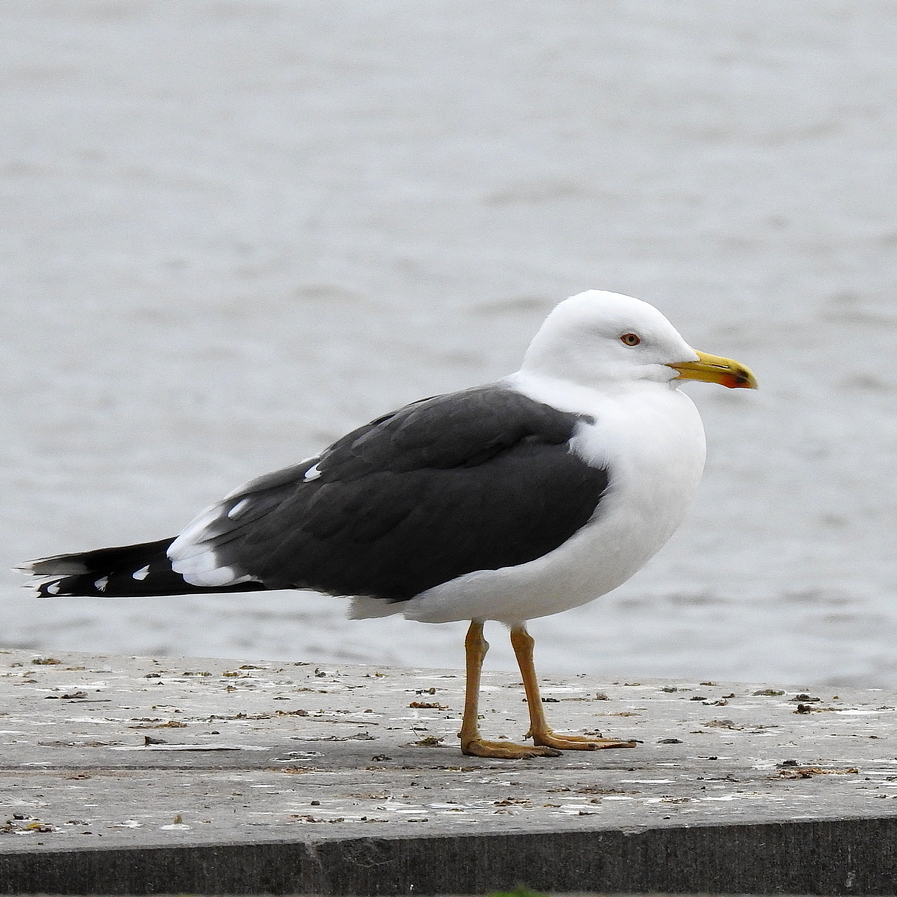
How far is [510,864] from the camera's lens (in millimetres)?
3359

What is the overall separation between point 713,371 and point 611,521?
658mm

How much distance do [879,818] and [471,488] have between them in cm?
148

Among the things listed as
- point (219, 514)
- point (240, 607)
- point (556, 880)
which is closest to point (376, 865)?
point (556, 880)

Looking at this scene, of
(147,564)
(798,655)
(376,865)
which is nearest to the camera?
(376,865)

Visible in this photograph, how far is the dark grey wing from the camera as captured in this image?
4418 mm

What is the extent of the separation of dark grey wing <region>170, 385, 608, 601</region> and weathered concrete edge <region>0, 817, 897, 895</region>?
116 centimetres

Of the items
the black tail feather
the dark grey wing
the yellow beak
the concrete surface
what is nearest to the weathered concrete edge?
Result: the concrete surface

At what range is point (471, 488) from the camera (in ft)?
14.8

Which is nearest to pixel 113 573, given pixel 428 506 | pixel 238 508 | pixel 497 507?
pixel 238 508

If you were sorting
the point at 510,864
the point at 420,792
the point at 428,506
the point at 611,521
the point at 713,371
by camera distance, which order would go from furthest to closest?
the point at 713,371
the point at 428,506
the point at 611,521
the point at 420,792
the point at 510,864

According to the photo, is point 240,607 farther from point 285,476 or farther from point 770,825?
point 770,825

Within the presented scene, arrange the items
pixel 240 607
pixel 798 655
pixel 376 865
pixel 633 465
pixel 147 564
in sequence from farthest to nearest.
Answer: pixel 240 607 → pixel 798 655 → pixel 147 564 → pixel 633 465 → pixel 376 865

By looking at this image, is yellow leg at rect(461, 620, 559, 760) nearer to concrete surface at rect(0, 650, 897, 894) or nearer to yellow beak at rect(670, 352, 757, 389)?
concrete surface at rect(0, 650, 897, 894)

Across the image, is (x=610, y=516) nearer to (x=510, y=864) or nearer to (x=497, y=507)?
(x=497, y=507)
